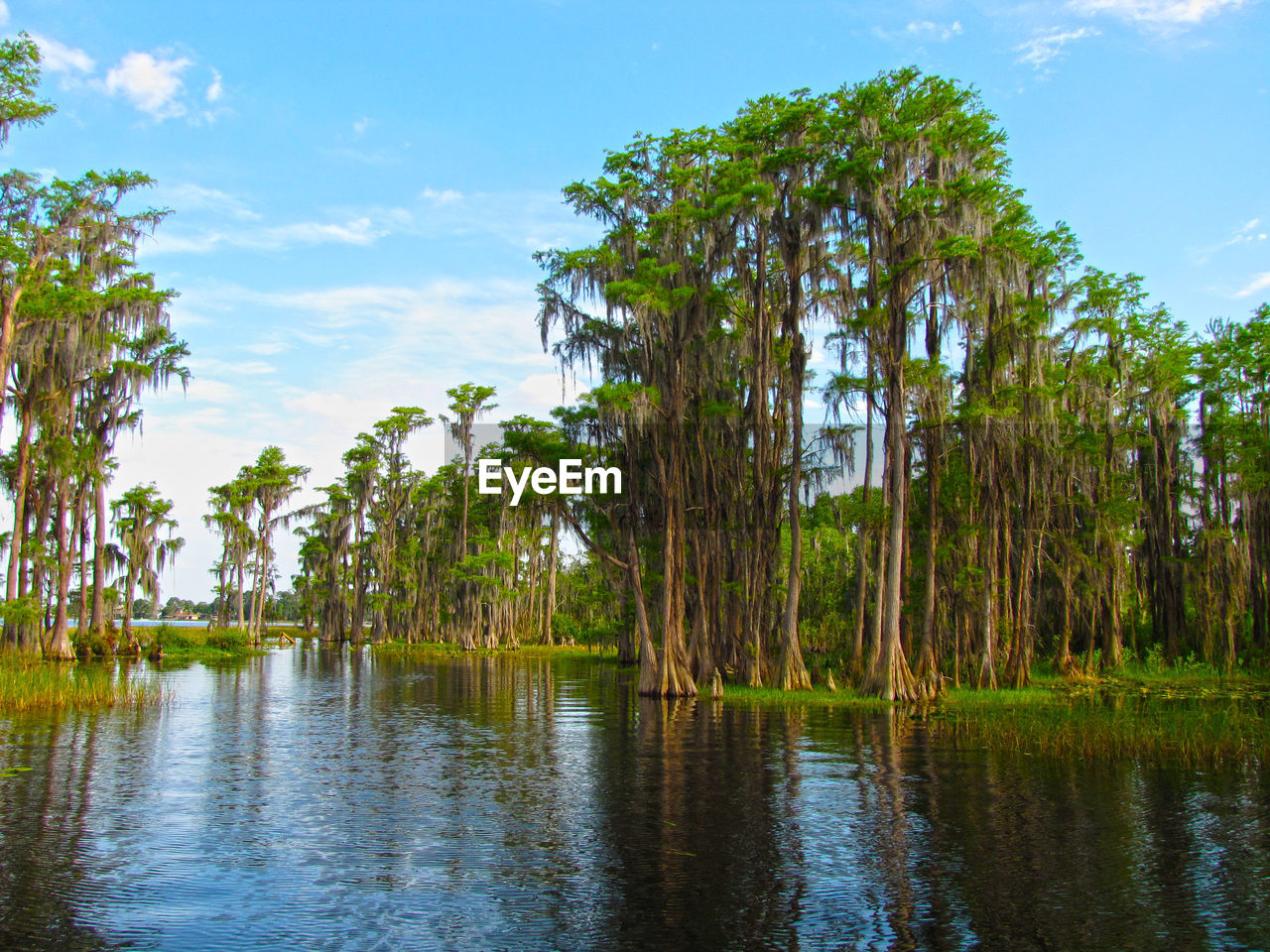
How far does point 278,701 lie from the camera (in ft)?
88.1

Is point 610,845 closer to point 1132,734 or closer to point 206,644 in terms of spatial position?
point 1132,734

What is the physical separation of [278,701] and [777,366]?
60.8ft

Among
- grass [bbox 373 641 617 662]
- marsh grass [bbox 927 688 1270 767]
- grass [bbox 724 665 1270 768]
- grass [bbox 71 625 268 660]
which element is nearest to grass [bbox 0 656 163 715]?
grass [bbox 724 665 1270 768]

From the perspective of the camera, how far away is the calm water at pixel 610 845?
771 cm

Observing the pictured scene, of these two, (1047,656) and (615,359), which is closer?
(615,359)

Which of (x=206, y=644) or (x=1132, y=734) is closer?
(x=1132, y=734)

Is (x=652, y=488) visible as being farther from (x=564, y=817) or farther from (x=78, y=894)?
(x=78, y=894)

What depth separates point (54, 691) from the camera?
22.1m

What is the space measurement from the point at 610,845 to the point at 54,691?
58.6ft

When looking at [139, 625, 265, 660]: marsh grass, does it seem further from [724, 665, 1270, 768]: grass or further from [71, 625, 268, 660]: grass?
[724, 665, 1270, 768]: grass

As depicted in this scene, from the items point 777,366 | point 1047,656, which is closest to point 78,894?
point 777,366

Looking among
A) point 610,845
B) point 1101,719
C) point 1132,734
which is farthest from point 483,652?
point 610,845

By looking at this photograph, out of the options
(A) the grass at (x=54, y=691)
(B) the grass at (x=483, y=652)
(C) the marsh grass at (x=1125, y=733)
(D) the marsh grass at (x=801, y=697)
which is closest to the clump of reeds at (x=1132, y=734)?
(C) the marsh grass at (x=1125, y=733)

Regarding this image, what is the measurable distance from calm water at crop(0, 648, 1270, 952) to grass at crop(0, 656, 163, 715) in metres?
2.44
